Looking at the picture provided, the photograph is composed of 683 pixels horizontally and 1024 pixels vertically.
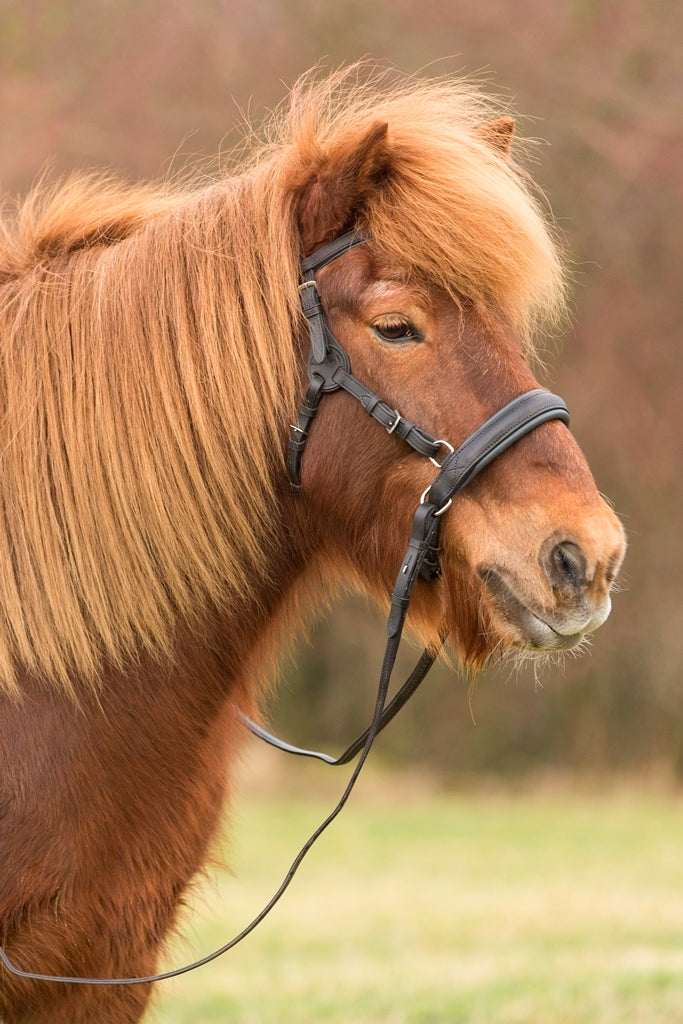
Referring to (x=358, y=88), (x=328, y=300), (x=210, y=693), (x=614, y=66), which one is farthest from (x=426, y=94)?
(x=614, y=66)

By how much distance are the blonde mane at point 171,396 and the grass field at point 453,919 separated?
97cm

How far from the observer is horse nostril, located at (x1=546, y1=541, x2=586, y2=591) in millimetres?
2359

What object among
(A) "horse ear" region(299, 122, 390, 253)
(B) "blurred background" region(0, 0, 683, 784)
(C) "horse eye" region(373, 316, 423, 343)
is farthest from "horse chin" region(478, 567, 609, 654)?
(B) "blurred background" region(0, 0, 683, 784)

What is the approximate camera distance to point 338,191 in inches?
104

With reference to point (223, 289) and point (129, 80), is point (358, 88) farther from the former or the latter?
point (129, 80)

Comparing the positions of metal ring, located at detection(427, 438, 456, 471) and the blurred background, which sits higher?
metal ring, located at detection(427, 438, 456, 471)

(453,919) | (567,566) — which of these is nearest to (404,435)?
(567,566)

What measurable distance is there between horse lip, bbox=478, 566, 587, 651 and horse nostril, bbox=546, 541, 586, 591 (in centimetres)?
10

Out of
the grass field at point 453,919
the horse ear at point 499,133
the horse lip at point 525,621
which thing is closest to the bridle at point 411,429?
the horse lip at point 525,621

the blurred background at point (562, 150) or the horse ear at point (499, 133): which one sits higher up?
the horse ear at point (499, 133)

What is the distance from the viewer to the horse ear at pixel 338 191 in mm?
2592

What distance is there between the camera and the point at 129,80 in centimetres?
1276

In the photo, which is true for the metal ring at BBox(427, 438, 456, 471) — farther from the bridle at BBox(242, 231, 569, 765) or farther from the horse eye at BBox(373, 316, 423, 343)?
the horse eye at BBox(373, 316, 423, 343)

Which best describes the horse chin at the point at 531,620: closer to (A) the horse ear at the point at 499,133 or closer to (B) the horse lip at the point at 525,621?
(B) the horse lip at the point at 525,621
